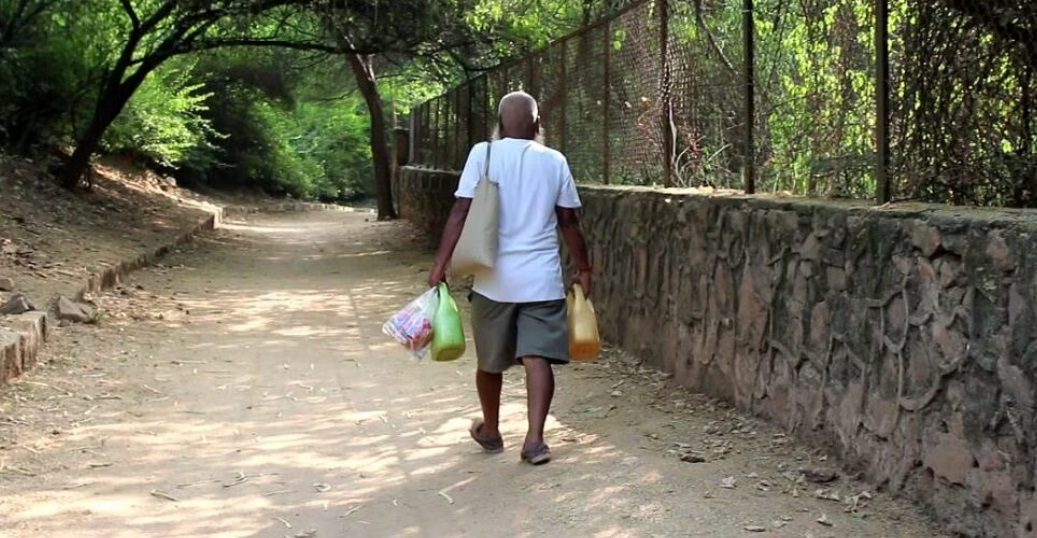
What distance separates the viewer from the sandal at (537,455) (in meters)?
5.04

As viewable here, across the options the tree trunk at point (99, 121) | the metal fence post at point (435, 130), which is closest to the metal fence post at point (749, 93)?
the tree trunk at point (99, 121)

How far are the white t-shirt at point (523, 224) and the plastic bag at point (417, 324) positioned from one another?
0.26 meters

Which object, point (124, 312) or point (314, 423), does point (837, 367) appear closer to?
point (314, 423)

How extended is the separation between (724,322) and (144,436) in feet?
10.2

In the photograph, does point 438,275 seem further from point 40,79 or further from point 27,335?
point 40,79

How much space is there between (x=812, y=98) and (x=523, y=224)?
1743 millimetres

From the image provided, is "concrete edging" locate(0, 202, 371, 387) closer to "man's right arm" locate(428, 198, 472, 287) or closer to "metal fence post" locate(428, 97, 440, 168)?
"man's right arm" locate(428, 198, 472, 287)

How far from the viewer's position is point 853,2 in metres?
5.27

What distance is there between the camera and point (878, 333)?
14.5 ft

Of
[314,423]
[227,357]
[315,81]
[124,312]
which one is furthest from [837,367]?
[315,81]

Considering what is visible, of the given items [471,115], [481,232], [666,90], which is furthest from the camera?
[471,115]

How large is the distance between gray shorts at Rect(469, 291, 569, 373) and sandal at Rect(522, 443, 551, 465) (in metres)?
0.39

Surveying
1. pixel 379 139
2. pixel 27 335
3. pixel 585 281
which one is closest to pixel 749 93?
pixel 585 281

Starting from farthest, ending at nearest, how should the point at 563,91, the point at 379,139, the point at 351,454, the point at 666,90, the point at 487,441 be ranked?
the point at 379,139
the point at 563,91
the point at 666,90
the point at 351,454
the point at 487,441
